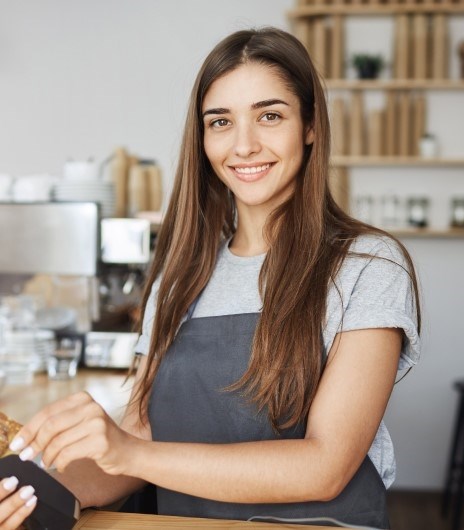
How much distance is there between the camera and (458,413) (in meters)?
3.96

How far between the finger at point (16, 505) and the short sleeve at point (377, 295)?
21.9 inches

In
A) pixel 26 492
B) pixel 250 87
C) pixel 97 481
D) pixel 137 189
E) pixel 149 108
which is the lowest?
pixel 97 481

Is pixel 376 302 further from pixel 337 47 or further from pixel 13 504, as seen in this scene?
pixel 337 47

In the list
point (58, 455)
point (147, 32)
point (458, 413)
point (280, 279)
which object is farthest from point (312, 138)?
point (147, 32)

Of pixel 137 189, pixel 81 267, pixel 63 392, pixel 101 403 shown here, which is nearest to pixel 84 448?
pixel 101 403

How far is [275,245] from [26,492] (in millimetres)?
667

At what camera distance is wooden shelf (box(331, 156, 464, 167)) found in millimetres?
4043

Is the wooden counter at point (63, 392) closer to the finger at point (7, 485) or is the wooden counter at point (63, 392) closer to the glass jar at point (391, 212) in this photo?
the finger at point (7, 485)

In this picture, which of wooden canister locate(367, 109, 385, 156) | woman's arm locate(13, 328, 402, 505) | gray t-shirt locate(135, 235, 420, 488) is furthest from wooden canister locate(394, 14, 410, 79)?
woman's arm locate(13, 328, 402, 505)

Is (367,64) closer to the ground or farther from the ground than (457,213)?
farther from the ground

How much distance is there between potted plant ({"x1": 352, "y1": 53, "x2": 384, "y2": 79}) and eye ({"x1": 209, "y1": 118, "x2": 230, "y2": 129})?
2.81 meters

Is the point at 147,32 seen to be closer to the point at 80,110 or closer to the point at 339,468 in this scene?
the point at 80,110

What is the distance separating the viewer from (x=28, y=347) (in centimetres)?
274

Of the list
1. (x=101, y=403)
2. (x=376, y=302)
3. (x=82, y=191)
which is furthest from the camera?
(x=82, y=191)
